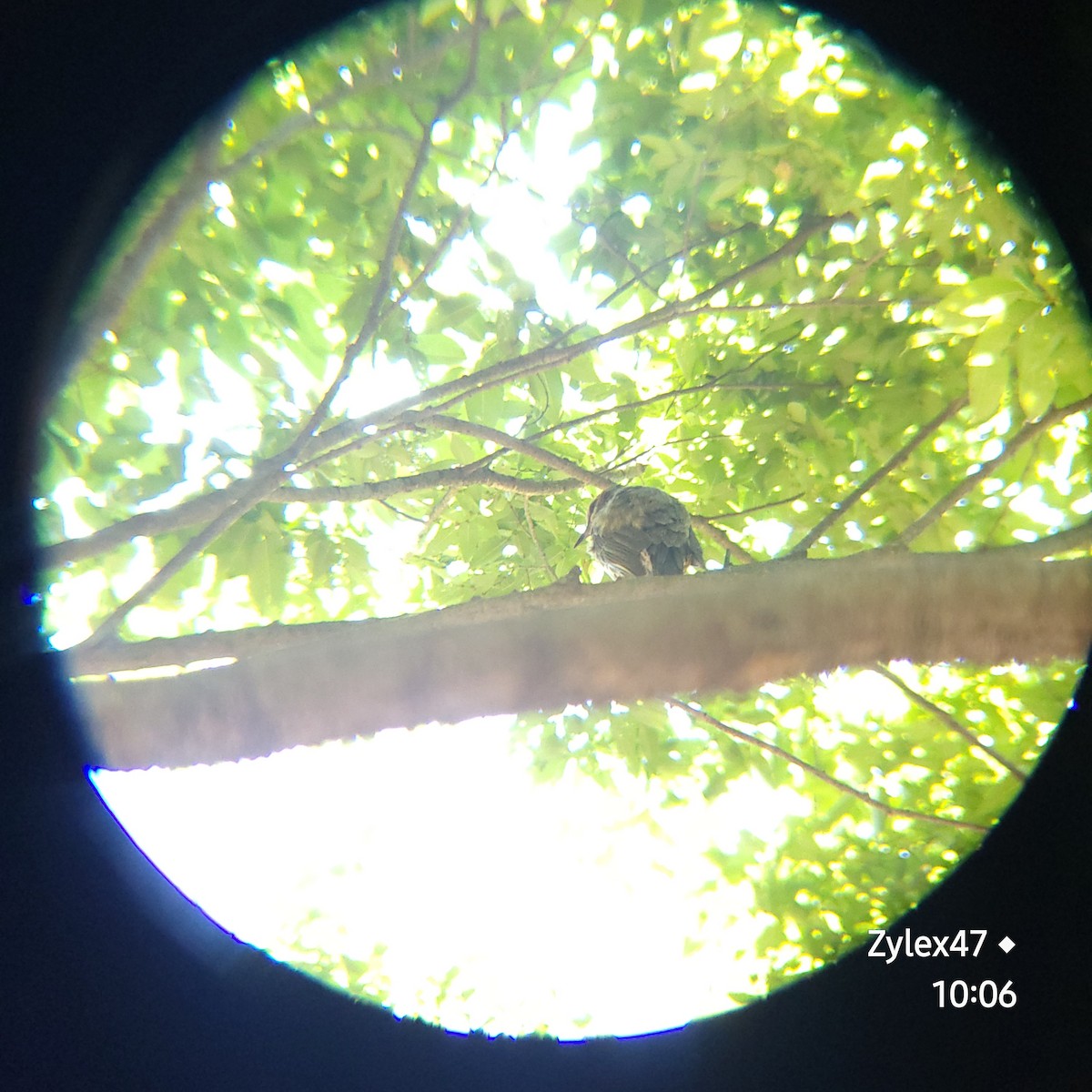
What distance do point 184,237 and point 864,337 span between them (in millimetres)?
2085

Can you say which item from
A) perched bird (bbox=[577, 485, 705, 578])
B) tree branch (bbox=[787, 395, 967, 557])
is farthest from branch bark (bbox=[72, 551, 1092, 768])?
perched bird (bbox=[577, 485, 705, 578])

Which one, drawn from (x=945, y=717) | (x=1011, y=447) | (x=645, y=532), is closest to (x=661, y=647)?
(x=1011, y=447)

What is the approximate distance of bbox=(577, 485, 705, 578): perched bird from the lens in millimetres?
2646

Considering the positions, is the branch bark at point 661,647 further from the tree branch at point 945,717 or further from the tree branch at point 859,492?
the tree branch at point 945,717

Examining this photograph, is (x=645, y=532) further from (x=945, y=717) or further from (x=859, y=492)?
(x=945, y=717)

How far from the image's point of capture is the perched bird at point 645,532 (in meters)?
2.65

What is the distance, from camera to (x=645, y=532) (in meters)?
2.65

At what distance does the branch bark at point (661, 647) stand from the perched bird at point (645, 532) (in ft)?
4.45

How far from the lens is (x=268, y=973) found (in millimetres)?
1662

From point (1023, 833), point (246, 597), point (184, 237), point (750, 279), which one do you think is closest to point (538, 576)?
point (246, 597)
